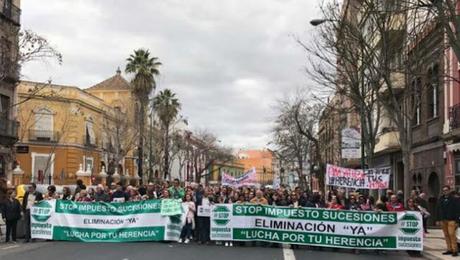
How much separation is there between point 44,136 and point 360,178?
41587 millimetres

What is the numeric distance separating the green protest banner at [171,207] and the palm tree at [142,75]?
38.8m

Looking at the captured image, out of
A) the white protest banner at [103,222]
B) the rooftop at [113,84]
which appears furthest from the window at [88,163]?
the white protest banner at [103,222]

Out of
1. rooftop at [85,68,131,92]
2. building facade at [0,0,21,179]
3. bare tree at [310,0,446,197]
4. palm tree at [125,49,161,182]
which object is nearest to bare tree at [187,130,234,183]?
rooftop at [85,68,131,92]

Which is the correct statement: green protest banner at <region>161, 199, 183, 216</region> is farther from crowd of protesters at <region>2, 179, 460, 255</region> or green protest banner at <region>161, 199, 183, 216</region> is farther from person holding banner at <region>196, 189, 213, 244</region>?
person holding banner at <region>196, 189, 213, 244</region>

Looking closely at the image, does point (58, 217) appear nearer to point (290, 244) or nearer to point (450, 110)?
point (290, 244)

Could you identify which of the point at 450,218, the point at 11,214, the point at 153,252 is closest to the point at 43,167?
the point at 11,214

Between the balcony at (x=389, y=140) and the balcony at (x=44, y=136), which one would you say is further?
the balcony at (x=44, y=136)

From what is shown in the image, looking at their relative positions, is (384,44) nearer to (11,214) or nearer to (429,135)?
(429,135)

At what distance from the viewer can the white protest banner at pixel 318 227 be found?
698 inches

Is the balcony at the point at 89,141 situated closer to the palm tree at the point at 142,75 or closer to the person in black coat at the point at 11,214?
the palm tree at the point at 142,75

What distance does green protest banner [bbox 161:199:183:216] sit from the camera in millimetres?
19438

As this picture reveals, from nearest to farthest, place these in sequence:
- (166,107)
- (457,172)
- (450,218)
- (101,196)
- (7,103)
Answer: (450,218), (101,196), (457,172), (7,103), (166,107)

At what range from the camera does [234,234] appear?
62.4 feet

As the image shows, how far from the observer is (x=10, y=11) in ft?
132
